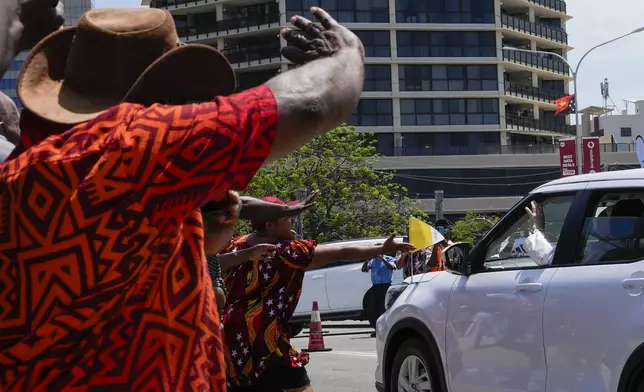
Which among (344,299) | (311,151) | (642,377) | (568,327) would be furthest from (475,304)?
(311,151)

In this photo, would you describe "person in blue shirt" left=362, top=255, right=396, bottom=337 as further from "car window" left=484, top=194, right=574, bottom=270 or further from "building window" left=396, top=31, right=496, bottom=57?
"building window" left=396, top=31, right=496, bottom=57

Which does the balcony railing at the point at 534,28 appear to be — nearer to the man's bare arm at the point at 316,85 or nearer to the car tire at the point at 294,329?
the car tire at the point at 294,329

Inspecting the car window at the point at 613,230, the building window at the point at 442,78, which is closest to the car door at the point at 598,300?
the car window at the point at 613,230

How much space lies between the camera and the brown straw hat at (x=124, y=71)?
1.96 meters

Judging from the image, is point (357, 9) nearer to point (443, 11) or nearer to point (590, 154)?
point (443, 11)

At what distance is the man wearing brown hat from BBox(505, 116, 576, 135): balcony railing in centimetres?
7484

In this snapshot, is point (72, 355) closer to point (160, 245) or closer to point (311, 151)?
point (160, 245)

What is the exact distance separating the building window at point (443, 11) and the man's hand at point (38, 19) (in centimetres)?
7138

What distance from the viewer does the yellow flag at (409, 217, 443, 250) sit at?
797cm

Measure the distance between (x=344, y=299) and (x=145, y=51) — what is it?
2015cm

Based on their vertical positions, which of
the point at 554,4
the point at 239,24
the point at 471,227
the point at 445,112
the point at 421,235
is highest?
the point at 554,4

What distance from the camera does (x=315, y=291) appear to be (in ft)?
73.2

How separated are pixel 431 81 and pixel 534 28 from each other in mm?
12640

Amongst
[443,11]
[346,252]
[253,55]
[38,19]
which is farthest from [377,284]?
[443,11]
